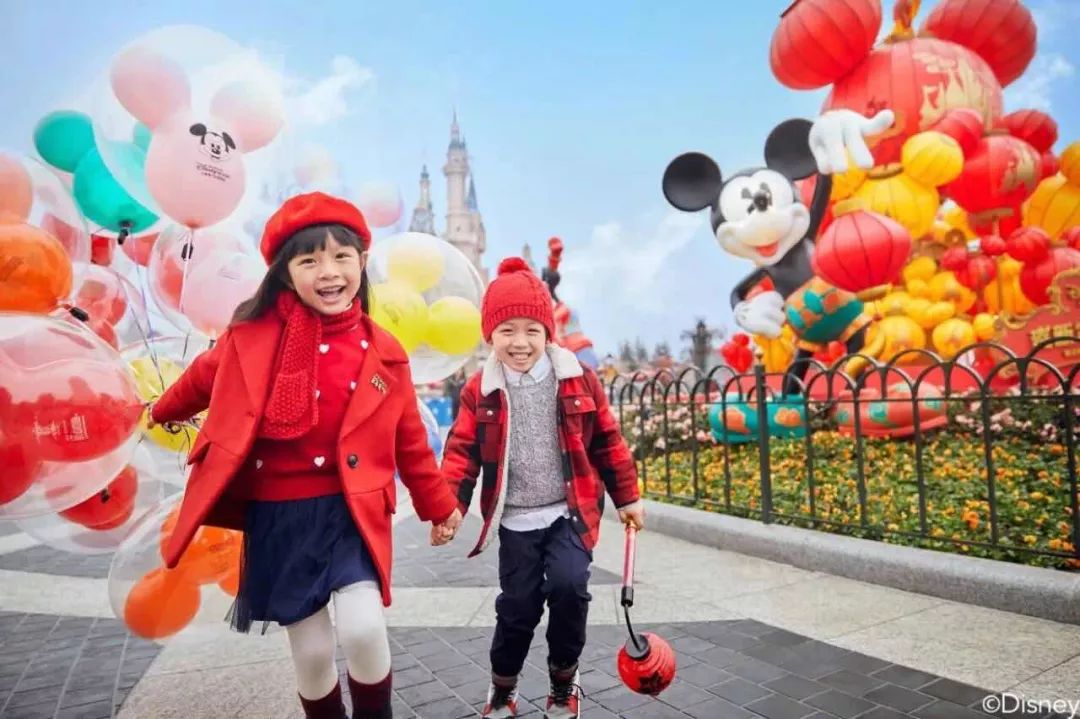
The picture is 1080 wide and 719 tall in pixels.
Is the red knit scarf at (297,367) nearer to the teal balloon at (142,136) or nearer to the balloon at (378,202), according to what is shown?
the teal balloon at (142,136)

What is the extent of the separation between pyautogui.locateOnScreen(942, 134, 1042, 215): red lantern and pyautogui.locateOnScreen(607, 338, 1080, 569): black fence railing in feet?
7.33

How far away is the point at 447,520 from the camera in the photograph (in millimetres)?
2238

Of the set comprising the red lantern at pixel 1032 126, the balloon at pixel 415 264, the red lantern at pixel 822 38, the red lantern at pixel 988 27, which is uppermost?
the red lantern at pixel 988 27

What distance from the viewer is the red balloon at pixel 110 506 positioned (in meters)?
2.79

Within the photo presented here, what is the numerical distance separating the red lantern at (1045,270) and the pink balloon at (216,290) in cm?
1029

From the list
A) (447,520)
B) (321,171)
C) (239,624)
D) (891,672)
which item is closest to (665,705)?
(891,672)

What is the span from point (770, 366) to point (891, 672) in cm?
664

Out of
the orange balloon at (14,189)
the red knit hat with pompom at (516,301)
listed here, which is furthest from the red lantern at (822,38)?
the orange balloon at (14,189)

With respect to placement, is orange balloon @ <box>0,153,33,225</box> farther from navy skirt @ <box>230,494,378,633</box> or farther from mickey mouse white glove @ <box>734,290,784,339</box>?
mickey mouse white glove @ <box>734,290,784,339</box>

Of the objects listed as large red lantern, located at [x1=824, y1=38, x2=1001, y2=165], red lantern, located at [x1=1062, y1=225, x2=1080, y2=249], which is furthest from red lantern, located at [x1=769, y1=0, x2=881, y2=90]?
red lantern, located at [x1=1062, y1=225, x2=1080, y2=249]

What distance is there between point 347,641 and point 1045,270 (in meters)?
10.9

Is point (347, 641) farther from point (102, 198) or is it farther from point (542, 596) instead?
point (102, 198)

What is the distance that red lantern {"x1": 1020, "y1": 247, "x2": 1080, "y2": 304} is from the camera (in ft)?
31.7

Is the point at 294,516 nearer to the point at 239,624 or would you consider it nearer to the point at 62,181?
the point at 239,624
